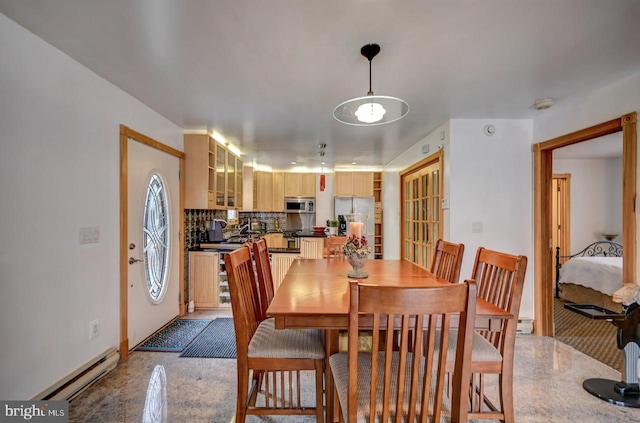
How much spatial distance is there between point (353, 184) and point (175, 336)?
4.50m

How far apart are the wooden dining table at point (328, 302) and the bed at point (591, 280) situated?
314cm

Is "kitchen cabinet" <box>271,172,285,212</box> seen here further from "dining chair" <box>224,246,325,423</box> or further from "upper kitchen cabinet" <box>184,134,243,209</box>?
"dining chair" <box>224,246,325,423</box>

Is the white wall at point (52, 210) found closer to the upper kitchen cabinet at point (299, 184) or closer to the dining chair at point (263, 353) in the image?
the dining chair at point (263, 353)

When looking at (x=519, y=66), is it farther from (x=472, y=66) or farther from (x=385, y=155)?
(x=385, y=155)

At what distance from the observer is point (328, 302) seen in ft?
4.78

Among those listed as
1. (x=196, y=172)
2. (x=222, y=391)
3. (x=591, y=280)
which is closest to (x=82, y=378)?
(x=222, y=391)

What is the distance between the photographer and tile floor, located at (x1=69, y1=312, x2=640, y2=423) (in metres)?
1.86

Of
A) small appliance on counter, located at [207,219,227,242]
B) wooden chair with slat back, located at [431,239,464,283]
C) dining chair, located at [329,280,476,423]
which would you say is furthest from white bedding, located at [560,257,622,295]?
small appliance on counter, located at [207,219,227,242]

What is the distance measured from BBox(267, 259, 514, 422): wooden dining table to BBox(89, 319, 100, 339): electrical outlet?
59.0 inches

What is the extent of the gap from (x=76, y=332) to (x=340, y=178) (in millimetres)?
5147

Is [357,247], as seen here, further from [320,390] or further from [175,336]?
[175,336]

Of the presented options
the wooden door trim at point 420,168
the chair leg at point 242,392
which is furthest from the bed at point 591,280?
the chair leg at point 242,392

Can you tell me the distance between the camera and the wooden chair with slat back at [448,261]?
204cm

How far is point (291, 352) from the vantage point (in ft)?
5.08
